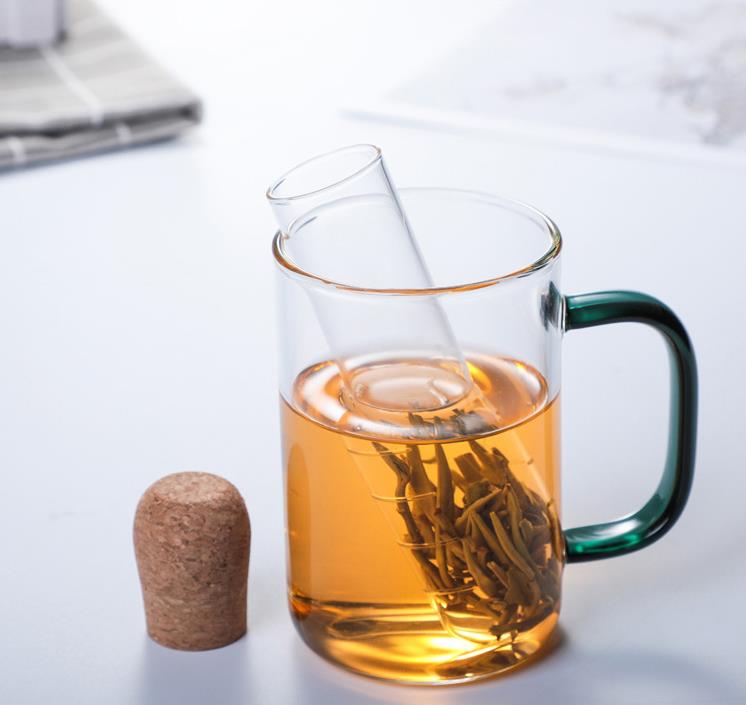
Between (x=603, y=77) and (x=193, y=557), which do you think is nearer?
(x=193, y=557)

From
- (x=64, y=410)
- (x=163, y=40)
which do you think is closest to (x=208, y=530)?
(x=64, y=410)

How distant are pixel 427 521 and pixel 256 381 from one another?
39cm

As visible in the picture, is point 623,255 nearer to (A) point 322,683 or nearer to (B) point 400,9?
(A) point 322,683

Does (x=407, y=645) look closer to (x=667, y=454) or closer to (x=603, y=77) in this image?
(x=667, y=454)

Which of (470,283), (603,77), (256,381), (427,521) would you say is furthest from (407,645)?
(603,77)

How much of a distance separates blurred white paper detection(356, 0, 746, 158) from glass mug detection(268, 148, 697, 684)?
2.61ft

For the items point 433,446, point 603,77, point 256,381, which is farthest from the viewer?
point 603,77

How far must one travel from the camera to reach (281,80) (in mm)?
1579

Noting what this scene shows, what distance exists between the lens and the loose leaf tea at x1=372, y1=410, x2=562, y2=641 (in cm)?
55

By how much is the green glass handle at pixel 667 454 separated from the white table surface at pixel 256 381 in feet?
0.15

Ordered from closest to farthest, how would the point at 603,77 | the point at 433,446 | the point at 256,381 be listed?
the point at 433,446
the point at 256,381
the point at 603,77

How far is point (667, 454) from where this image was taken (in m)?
0.62

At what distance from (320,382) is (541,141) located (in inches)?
32.4

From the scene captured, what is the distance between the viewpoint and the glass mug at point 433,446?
0.56 metres
